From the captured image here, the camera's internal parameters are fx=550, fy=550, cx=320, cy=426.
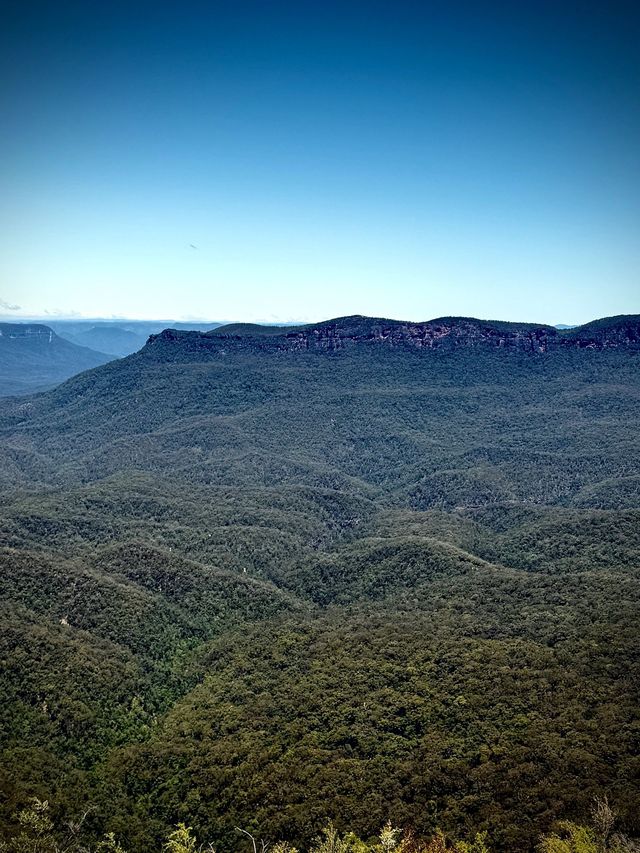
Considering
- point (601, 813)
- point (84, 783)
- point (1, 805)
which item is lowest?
point (84, 783)

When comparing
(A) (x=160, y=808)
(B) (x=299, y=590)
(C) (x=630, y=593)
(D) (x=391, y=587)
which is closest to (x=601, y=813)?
(A) (x=160, y=808)

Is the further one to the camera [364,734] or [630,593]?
[630,593]

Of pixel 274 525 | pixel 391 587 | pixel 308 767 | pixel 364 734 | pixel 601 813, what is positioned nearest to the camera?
pixel 601 813

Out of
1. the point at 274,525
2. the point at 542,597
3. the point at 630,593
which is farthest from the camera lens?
the point at 274,525

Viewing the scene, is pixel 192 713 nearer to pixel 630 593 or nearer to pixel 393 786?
pixel 393 786

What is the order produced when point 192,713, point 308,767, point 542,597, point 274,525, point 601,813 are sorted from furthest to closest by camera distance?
point 274,525, point 542,597, point 192,713, point 308,767, point 601,813

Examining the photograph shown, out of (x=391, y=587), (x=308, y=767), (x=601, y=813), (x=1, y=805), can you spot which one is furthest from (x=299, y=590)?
(x=601, y=813)

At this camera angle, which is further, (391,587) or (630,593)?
(391,587)

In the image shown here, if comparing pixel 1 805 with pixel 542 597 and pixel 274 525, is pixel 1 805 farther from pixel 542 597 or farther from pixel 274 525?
pixel 274 525

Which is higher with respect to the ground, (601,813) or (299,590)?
(601,813)
